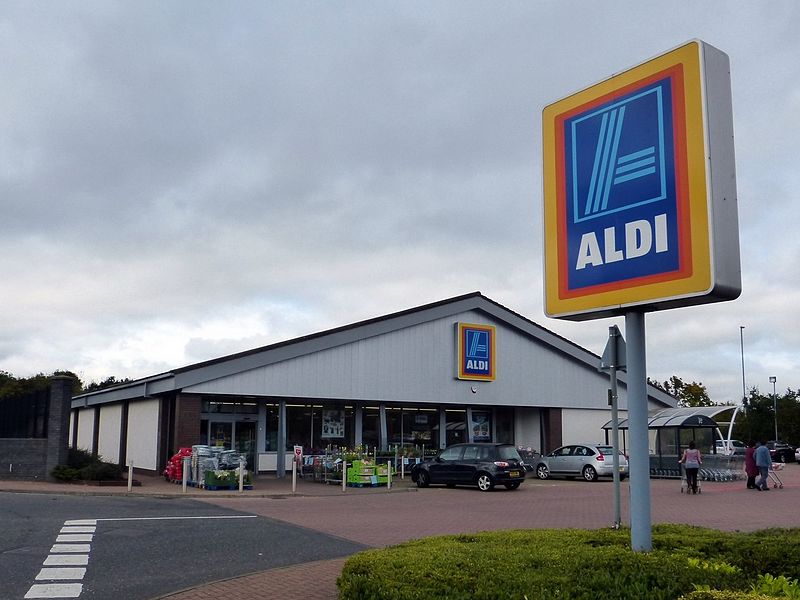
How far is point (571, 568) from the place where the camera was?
6945 millimetres

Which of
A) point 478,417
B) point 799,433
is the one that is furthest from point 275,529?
point 799,433

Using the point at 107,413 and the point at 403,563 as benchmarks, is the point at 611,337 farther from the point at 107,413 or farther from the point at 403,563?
the point at 107,413

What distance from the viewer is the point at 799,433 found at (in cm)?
6209

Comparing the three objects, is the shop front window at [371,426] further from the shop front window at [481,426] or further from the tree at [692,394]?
the tree at [692,394]

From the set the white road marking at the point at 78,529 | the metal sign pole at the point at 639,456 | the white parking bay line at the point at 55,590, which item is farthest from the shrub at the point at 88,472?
the metal sign pole at the point at 639,456

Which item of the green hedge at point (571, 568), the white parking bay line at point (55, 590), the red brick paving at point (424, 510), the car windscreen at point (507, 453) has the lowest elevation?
the red brick paving at point (424, 510)

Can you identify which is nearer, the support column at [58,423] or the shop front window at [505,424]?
the support column at [58,423]

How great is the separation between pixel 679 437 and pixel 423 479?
11.9 m

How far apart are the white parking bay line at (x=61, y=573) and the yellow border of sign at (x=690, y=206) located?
657 cm

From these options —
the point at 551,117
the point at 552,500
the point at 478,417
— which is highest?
the point at 551,117

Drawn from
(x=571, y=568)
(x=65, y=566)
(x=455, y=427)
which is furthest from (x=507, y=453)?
(x=571, y=568)

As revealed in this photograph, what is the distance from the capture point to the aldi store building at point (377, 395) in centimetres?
3003

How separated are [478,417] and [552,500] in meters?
16.6

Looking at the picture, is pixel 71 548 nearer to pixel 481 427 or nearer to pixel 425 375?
pixel 425 375
